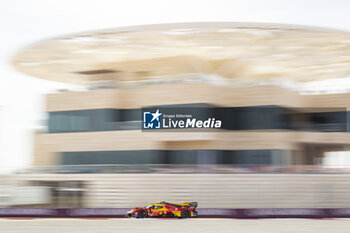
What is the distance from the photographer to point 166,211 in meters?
35.1

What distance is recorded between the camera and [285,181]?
41.2m

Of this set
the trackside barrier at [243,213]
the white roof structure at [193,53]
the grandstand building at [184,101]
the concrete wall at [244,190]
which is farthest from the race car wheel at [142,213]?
the white roof structure at [193,53]

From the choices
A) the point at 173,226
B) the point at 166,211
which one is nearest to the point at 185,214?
the point at 166,211

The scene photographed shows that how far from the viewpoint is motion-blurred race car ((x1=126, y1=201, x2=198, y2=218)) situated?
35.2 meters

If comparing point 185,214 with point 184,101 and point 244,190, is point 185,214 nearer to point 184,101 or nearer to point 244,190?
point 244,190

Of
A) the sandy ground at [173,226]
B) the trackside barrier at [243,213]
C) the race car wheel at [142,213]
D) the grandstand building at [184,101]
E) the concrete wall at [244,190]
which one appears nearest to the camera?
the sandy ground at [173,226]

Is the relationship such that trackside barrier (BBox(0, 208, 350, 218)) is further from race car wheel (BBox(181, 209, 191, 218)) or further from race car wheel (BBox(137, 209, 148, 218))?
race car wheel (BBox(137, 209, 148, 218))

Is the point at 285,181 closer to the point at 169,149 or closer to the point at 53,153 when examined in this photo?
the point at 169,149

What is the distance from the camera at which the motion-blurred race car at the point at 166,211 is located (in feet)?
115

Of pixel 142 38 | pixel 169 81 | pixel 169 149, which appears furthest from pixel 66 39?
pixel 169 149

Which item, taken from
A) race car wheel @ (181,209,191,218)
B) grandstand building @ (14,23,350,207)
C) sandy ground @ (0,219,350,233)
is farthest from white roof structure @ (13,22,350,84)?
sandy ground @ (0,219,350,233)

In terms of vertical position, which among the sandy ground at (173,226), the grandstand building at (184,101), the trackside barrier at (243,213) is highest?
the grandstand building at (184,101)

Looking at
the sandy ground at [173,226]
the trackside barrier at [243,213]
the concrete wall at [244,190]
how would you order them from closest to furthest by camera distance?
the sandy ground at [173,226] → the trackside barrier at [243,213] → the concrete wall at [244,190]

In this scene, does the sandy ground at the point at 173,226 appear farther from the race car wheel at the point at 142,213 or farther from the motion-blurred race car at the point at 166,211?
the race car wheel at the point at 142,213
